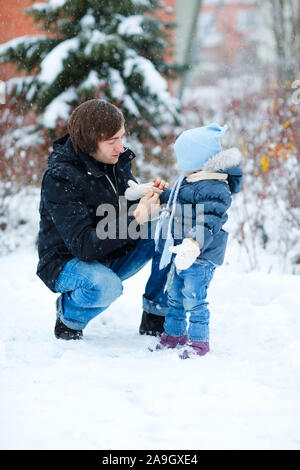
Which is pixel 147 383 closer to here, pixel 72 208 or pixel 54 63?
pixel 72 208

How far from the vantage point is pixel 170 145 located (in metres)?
6.05

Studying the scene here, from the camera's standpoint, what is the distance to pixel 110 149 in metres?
2.66

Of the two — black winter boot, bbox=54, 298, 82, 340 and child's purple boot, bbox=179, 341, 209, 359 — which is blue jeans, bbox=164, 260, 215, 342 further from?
black winter boot, bbox=54, 298, 82, 340

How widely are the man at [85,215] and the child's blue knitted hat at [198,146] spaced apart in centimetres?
22

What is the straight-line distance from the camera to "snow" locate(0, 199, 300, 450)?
171 cm

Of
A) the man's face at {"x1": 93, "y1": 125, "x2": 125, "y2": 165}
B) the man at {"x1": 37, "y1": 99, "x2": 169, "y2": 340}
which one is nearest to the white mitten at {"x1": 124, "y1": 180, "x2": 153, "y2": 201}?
the man at {"x1": 37, "y1": 99, "x2": 169, "y2": 340}

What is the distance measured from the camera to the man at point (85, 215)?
254 cm

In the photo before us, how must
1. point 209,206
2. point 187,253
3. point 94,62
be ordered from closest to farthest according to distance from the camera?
1. point 187,253
2. point 209,206
3. point 94,62

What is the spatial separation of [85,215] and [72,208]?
0.26 feet

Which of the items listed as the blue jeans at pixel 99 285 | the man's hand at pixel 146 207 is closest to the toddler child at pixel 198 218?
the man's hand at pixel 146 207

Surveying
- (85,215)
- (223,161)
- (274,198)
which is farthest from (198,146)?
(274,198)
